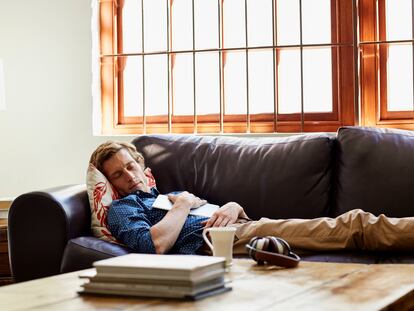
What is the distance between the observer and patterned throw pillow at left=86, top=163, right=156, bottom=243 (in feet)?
9.64

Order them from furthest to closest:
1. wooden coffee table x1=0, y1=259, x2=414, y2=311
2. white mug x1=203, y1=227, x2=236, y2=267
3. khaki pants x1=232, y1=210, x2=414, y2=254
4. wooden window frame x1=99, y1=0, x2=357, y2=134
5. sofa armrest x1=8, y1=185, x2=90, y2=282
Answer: wooden window frame x1=99, y1=0, x2=357, y2=134 → sofa armrest x1=8, y1=185, x2=90, y2=282 → khaki pants x1=232, y1=210, x2=414, y2=254 → white mug x1=203, y1=227, x2=236, y2=267 → wooden coffee table x1=0, y1=259, x2=414, y2=311

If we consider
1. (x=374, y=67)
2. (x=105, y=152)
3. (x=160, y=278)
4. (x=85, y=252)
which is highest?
(x=374, y=67)

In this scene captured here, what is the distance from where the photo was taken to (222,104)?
397 cm

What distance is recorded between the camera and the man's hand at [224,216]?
9.54 ft

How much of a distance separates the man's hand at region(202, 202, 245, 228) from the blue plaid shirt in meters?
0.04

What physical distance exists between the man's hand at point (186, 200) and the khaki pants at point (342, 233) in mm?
260

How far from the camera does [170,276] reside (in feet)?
4.90

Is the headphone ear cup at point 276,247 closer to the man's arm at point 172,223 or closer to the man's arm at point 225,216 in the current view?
the man's arm at point 172,223

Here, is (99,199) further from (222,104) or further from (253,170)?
(222,104)

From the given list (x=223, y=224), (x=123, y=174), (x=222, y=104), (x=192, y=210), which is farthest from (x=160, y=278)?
(x=222, y=104)

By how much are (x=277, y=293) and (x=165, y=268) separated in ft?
0.76

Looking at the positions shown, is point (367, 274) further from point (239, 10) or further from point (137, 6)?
point (137, 6)

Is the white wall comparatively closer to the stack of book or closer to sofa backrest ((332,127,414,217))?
sofa backrest ((332,127,414,217))

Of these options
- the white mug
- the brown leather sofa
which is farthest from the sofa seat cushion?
the white mug
